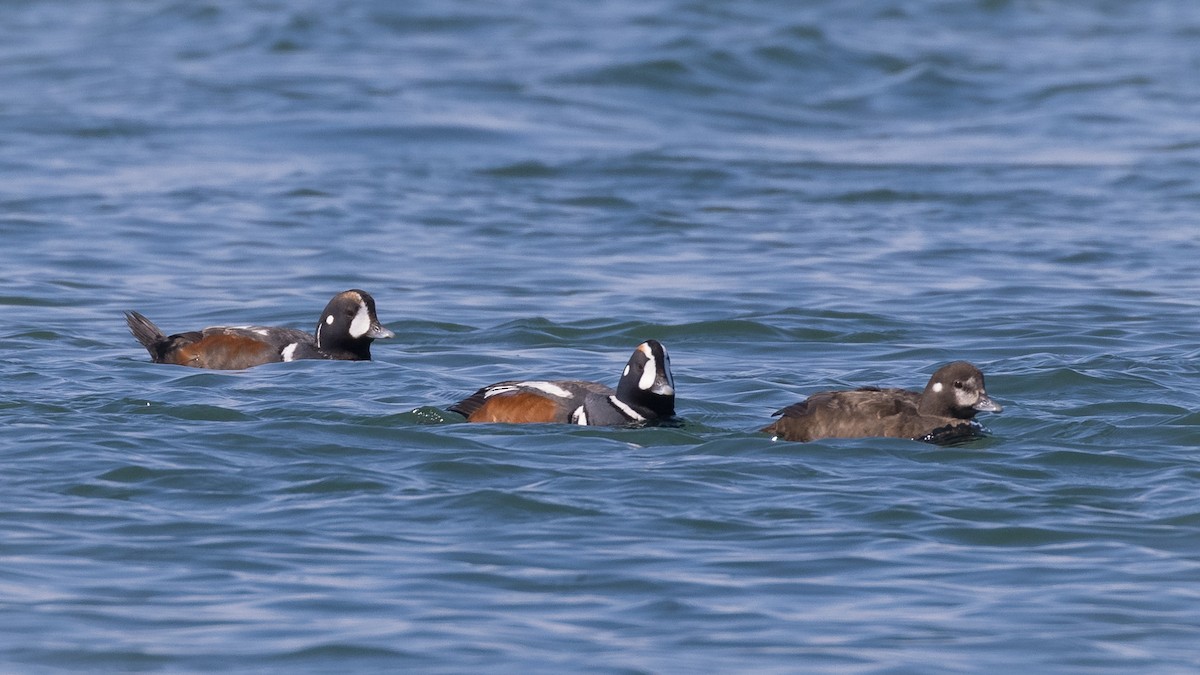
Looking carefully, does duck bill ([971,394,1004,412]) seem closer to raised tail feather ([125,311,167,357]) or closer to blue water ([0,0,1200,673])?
blue water ([0,0,1200,673])

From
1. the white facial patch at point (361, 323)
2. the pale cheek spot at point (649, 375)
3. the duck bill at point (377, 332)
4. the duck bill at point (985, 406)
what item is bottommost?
the duck bill at point (985, 406)

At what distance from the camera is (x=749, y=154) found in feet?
84.0

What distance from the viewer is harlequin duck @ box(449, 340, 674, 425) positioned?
1154 centimetres

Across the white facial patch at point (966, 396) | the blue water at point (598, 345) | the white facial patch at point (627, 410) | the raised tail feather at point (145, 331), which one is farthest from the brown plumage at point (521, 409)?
the raised tail feather at point (145, 331)

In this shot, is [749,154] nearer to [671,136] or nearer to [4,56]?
[671,136]

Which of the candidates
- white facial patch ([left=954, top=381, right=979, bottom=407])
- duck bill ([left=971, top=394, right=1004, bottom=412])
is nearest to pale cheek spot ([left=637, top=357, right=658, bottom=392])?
white facial patch ([left=954, top=381, right=979, bottom=407])

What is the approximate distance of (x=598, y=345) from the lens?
1518 cm

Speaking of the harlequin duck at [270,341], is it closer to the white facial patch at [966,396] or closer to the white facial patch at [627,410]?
the white facial patch at [627,410]

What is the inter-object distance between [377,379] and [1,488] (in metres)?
3.81

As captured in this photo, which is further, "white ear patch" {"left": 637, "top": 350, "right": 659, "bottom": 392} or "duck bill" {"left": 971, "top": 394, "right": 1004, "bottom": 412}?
"white ear patch" {"left": 637, "top": 350, "right": 659, "bottom": 392}

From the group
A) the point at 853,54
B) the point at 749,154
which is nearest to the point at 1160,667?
the point at 749,154

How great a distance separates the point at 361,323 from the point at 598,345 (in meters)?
2.20

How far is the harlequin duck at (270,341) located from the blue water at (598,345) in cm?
26

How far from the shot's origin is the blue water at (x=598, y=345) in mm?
8250
